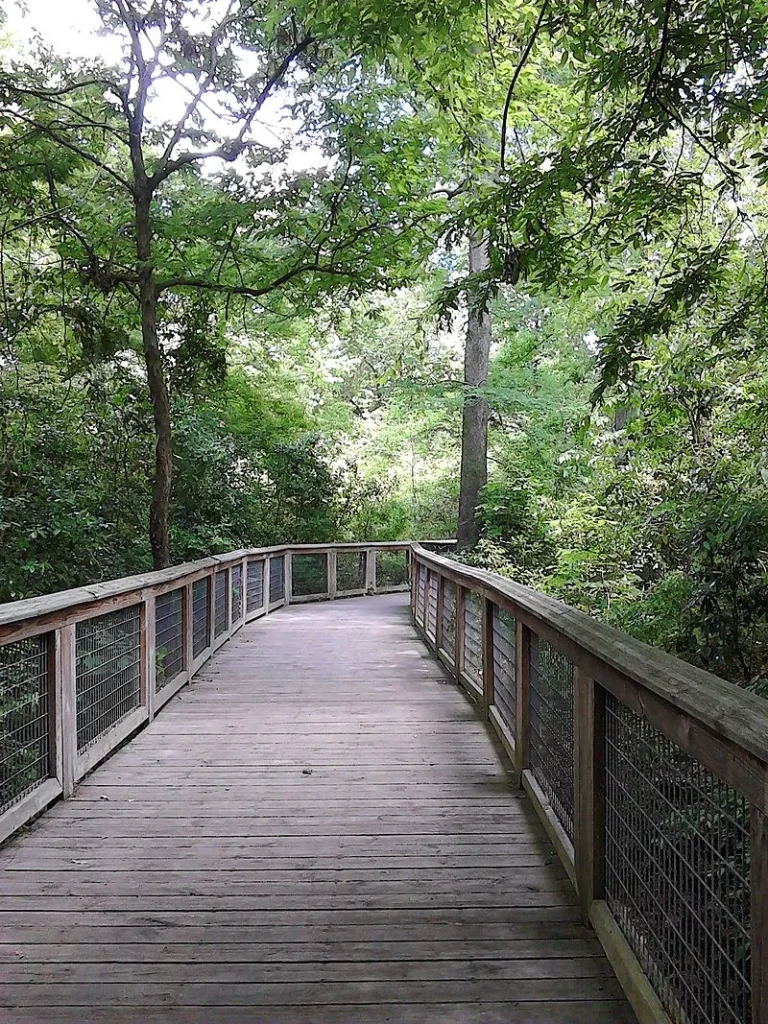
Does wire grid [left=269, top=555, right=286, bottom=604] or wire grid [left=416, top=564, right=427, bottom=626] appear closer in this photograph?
wire grid [left=416, top=564, right=427, bottom=626]

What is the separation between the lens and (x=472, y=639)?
636cm

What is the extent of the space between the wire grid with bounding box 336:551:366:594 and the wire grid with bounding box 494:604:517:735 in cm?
1039

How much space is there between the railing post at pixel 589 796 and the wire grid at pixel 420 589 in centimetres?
714

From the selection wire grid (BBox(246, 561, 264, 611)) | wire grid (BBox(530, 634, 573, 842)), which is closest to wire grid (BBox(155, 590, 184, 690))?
wire grid (BBox(530, 634, 573, 842))

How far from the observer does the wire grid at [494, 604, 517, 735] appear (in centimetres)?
448

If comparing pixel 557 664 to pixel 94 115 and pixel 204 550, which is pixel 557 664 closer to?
pixel 94 115

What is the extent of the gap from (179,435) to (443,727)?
8.06 metres

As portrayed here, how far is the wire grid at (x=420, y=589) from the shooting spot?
1015 centimetres

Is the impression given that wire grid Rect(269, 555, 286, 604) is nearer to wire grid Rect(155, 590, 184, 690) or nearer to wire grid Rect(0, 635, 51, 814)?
wire grid Rect(155, 590, 184, 690)

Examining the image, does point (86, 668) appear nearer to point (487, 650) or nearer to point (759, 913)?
point (487, 650)

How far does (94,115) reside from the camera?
7.59m

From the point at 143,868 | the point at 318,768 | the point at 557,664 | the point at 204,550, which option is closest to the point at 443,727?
the point at 318,768

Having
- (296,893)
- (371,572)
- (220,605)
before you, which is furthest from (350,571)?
(296,893)

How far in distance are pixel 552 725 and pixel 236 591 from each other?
6.91 m
